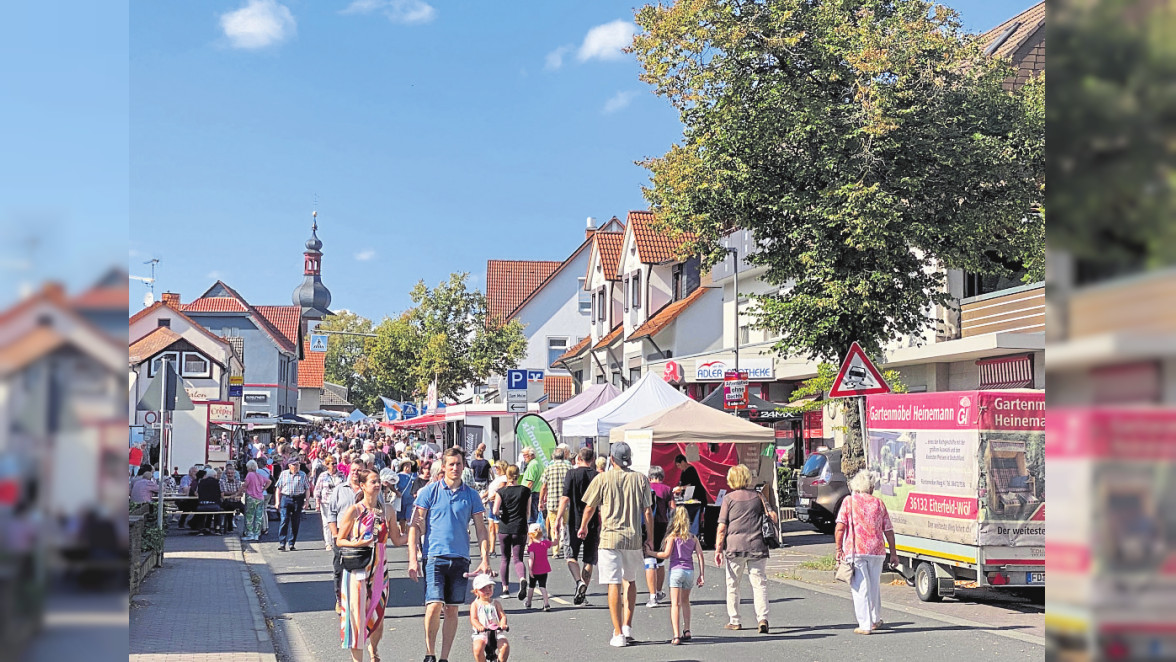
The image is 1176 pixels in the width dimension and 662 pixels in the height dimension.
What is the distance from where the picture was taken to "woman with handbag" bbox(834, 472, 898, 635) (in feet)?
39.8

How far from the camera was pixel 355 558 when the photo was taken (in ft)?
33.1

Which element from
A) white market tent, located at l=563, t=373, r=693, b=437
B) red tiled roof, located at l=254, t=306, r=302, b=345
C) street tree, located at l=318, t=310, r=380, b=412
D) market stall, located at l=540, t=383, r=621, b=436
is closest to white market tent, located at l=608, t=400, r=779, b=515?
white market tent, located at l=563, t=373, r=693, b=437

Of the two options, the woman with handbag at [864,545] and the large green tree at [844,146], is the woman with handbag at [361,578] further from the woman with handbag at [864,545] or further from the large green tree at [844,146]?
the large green tree at [844,146]

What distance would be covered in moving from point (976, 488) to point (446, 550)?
22.0 feet

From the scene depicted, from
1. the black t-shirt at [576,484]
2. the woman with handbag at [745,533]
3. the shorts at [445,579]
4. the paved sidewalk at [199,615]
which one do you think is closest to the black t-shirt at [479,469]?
the paved sidewalk at [199,615]

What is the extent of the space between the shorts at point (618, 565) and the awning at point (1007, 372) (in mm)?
14954

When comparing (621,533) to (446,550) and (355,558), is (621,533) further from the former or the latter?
(355,558)

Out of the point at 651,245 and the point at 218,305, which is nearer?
the point at 651,245

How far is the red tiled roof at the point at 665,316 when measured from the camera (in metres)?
43.3
